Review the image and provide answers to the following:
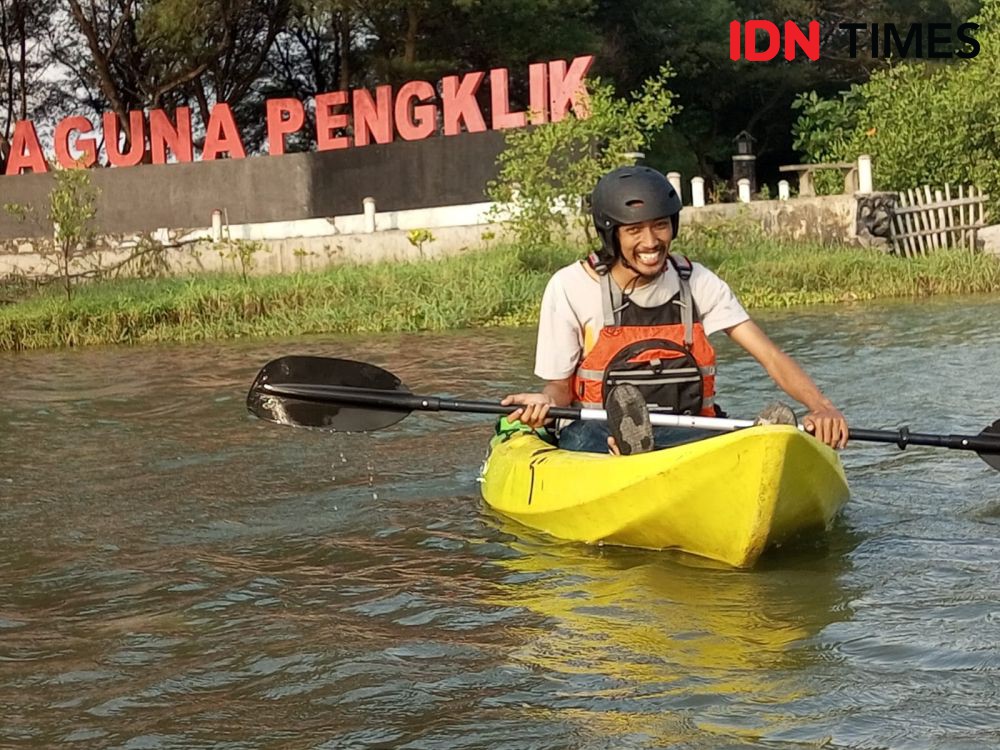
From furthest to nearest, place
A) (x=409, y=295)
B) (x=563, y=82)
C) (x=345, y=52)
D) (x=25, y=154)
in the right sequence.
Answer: (x=345, y=52), (x=25, y=154), (x=563, y=82), (x=409, y=295)

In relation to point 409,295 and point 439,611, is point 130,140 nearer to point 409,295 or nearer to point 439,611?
point 409,295

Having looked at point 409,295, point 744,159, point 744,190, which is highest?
point 744,159

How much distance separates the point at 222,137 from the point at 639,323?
17.4 m

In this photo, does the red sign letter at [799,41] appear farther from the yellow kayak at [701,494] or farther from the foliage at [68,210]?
the yellow kayak at [701,494]

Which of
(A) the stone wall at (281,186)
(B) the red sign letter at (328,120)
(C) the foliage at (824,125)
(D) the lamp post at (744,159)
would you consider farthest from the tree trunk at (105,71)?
(C) the foliage at (824,125)

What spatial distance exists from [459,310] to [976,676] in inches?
395

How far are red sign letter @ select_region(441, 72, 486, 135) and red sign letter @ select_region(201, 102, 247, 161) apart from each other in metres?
3.29

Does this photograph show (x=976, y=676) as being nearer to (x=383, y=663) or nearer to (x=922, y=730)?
(x=922, y=730)

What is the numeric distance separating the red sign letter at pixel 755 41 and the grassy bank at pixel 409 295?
10278mm

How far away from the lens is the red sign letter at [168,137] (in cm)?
2155

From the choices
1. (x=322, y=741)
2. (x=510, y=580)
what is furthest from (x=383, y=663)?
(x=510, y=580)

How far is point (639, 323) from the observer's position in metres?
5.18

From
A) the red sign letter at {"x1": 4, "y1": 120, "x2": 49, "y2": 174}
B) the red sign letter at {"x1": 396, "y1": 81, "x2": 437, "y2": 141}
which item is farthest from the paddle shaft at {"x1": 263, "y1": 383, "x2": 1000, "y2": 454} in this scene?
the red sign letter at {"x1": 4, "y1": 120, "x2": 49, "y2": 174}

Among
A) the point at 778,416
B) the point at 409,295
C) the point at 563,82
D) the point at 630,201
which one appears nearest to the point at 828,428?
the point at 778,416
